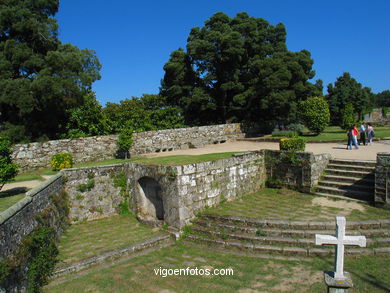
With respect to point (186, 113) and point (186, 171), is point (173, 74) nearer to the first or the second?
point (186, 113)

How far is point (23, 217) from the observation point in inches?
265

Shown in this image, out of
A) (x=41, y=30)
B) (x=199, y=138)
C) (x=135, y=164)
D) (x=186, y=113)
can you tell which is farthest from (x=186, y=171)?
(x=186, y=113)

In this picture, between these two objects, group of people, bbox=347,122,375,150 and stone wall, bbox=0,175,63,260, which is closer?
stone wall, bbox=0,175,63,260

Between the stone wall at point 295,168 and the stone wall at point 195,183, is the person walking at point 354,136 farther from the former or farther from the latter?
the stone wall at point 195,183

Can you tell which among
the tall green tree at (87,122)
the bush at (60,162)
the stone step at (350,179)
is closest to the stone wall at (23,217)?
the bush at (60,162)

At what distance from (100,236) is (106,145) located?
7.18 m

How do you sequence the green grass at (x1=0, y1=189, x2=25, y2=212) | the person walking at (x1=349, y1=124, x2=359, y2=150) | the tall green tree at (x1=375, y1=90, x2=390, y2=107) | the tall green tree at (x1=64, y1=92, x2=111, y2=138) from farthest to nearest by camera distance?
1. the tall green tree at (x1=375, y1=90, x2=390, y2=107)
2. the tall green tree at (x1=64, y1=92, x2=111, y2=138)
3. the person walking at (x1=349, y1=124, x2=359, y2=150)
4. the green grass at (x1=0, y1=189, x2=25, y2=212)

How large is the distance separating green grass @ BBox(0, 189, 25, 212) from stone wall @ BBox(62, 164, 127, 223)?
169 centimetres

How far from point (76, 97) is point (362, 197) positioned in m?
15.1

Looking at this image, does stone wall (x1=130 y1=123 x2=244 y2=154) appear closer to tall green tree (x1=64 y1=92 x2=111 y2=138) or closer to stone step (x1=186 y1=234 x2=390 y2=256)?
tall green tree (x1=64 y1=92 x2=111 y2=138)

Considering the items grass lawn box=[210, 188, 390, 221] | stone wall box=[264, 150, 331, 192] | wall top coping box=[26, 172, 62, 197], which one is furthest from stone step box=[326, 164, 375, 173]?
wall top coping box=[26, 172, 62, 197]

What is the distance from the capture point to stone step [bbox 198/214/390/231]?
8141 mm

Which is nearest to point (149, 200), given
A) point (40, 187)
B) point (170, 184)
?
point (170, 184)

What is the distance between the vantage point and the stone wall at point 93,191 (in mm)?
11094
